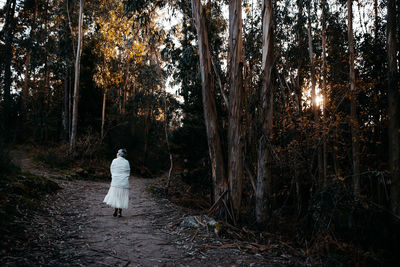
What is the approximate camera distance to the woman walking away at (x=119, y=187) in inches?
241

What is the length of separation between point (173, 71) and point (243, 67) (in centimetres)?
549

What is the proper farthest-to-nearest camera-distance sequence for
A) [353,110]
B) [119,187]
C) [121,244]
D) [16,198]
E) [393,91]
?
[353,110] < [393,91] < [119,187] < [16,198] < [121,244]

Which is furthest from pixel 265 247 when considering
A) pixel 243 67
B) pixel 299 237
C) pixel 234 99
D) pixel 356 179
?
pixel 356 179

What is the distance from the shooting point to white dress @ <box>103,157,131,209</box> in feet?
20.1

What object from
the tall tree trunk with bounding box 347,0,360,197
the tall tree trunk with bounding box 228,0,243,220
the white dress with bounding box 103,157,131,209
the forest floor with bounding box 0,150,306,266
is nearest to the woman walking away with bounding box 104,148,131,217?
the white dress with bounding box 103,157,131,209

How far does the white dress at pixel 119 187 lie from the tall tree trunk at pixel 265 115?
3.16m

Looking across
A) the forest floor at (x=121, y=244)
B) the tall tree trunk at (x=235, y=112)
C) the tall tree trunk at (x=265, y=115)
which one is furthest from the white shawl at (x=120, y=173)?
the tall tree trunk at (x=265, y=115)

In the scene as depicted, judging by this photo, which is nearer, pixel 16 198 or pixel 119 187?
pixel 16 198

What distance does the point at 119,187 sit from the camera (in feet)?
20.4

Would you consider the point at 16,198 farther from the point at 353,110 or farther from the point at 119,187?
the point at 353,110

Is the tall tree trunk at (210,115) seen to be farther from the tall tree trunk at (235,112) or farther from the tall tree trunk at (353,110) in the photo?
the tall tree trunk at (353,110)

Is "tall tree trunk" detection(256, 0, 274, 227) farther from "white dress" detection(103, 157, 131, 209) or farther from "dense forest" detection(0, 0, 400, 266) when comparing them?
"white dress" detection(103, 157, 131, 209)

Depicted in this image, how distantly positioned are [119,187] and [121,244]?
204 cm

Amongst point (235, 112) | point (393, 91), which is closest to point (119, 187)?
point (235, 112)
